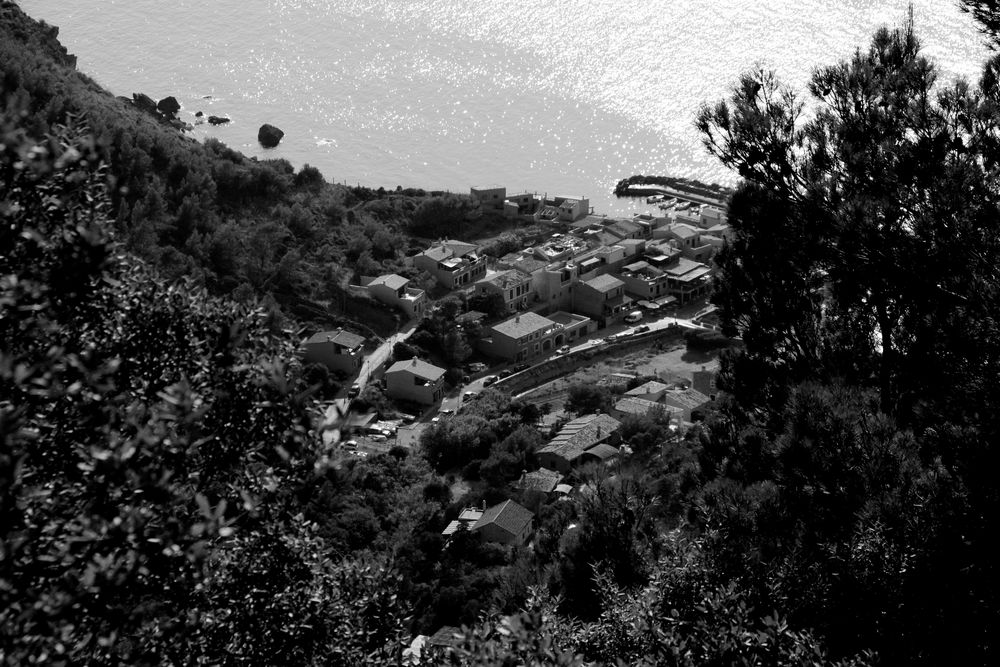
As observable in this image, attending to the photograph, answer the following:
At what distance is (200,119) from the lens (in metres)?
30.1

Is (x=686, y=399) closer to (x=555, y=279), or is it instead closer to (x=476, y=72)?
(x=555, y=279)

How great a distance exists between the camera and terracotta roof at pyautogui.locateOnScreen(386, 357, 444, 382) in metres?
17.8

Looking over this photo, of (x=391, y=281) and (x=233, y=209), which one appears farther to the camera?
(x=233, y=209)

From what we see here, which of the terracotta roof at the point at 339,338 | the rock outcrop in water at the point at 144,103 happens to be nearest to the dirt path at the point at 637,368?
the terracotta roof at the point at 339,338

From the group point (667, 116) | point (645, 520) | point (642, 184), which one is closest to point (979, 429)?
point (645, 520)

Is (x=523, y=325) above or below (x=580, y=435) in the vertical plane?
above

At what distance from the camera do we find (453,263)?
74.5 feet

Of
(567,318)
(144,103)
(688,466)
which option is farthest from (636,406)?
(144,103)

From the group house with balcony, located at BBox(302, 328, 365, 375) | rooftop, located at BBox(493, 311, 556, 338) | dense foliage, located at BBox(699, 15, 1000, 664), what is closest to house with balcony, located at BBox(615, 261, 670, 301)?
rooftop, located at BBox(493, 311, 556, 338)

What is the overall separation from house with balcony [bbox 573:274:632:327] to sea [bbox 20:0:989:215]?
17.0 ft

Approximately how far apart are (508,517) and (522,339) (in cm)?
760

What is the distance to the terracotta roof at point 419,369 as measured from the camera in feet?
58.4

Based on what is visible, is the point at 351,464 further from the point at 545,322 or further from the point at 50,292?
the point at 50,292

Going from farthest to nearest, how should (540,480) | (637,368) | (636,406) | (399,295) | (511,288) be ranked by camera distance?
(511,288), (399,295), (637,368), (636,406), (540,480)
